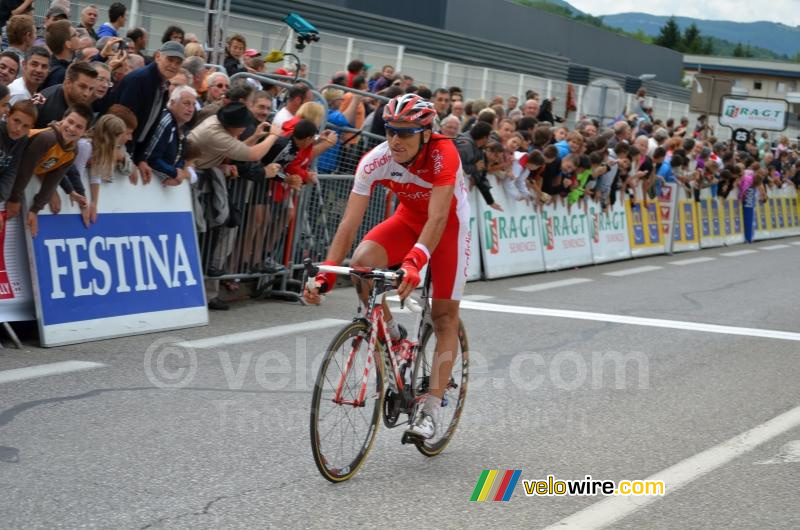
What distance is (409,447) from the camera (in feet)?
21.8

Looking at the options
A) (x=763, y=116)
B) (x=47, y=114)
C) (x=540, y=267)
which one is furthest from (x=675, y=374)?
(x=763, y=116)

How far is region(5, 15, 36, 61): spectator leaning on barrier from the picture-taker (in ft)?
33.7

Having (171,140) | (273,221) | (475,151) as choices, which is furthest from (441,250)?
(475,151)

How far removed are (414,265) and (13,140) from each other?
408cm

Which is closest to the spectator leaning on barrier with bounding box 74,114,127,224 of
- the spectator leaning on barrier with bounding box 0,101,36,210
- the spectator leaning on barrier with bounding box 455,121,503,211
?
the spectator leaning on barrier with bounding box 0,101,36,210

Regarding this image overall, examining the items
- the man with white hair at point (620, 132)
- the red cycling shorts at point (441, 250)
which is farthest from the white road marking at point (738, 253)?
the red cycling shorts at point (441, 250)

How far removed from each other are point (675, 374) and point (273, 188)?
4427 millimetres

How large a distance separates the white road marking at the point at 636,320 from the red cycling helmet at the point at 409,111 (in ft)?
21.9

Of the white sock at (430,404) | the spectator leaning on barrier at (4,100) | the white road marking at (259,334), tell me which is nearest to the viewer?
the white sock at (430,404)

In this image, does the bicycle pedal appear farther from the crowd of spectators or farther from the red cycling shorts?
the crowd of spectators

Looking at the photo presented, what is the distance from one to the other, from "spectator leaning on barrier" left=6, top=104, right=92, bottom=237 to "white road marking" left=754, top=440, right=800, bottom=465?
5322 millimetres

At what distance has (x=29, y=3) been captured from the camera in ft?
39.8

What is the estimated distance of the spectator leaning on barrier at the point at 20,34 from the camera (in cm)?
1026

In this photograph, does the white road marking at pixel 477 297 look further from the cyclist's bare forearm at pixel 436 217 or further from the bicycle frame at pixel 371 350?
the bicycle frame at pixel 371 350
